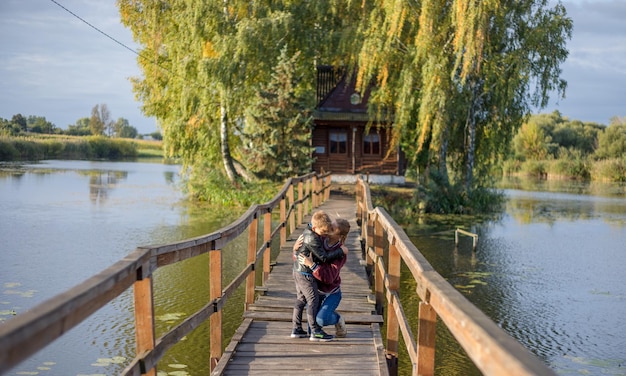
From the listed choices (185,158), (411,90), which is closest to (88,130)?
(185,158)

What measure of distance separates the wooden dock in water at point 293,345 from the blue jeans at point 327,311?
0.20m

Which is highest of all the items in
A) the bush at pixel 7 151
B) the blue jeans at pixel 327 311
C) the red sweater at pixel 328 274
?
the bush at pixel 7 151

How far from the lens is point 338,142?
3109 centimetres

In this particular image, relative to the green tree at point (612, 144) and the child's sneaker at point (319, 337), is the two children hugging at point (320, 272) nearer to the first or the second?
the child's sneaker at point (319, 337)

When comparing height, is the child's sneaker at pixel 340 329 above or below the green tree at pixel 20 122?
below

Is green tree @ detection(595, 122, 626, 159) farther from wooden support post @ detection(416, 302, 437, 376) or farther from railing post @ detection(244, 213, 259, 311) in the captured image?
wooden support post @ detection(416, 302, 437, 376)

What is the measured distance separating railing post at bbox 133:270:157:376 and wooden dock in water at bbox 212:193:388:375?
151cm

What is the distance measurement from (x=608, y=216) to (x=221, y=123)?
16.0m

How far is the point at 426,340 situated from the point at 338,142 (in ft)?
89.7

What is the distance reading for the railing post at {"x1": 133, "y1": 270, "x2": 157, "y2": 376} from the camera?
3531 millimetres

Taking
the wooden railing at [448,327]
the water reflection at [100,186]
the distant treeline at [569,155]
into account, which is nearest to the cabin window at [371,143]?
the water reflection at [100,186]

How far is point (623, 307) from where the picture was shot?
11883mm

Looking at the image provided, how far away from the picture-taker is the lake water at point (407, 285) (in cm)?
895

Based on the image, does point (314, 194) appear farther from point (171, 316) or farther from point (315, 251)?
point (315, 251)
